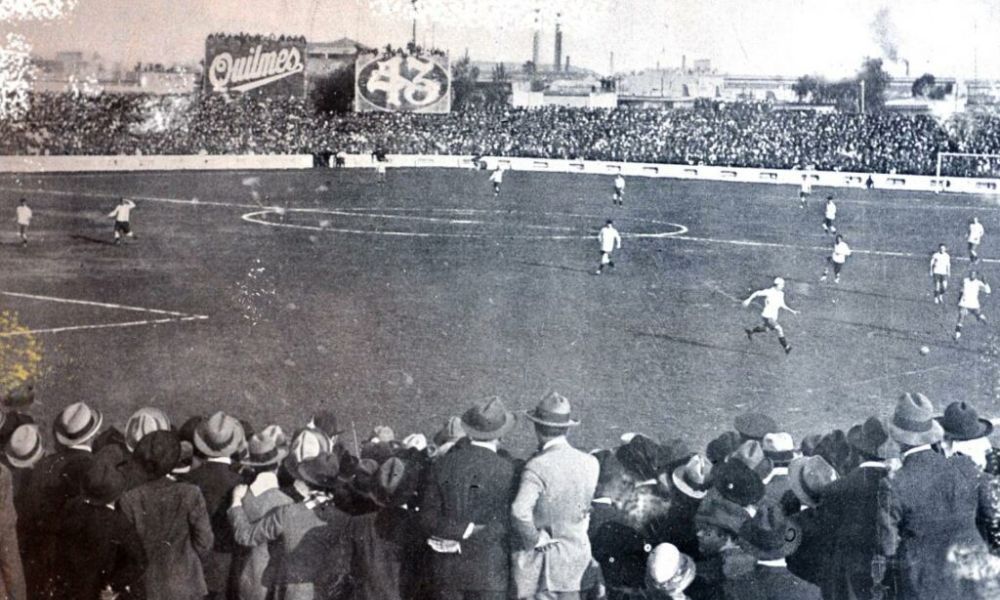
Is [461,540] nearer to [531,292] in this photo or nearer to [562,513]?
[562,513]

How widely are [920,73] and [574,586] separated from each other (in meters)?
12.7

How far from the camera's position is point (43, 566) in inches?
220

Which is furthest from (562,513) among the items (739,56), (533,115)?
(533,115)

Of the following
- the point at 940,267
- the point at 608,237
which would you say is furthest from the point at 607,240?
the point at 940,267

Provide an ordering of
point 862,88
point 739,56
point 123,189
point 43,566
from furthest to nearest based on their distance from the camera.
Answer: point 123,189
point 862,88
point 739,56
point 43,566

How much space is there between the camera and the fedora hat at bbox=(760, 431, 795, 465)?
5.50 m

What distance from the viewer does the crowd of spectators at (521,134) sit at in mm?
28172

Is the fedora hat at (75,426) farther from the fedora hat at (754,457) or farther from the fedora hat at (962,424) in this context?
the fedora hat at (962,424)

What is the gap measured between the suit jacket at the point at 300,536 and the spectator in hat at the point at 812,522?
7.90 ft

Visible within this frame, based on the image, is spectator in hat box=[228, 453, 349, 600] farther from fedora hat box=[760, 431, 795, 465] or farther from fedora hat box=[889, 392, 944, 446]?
fedora hat box=[889, 392, 944, 446]

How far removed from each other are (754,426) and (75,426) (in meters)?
3.91

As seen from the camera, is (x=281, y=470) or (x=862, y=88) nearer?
(x=281, y=470)

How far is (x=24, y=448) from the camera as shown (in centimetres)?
562

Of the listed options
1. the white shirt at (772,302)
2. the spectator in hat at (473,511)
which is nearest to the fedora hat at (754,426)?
the spectator in hat at (473,511)
